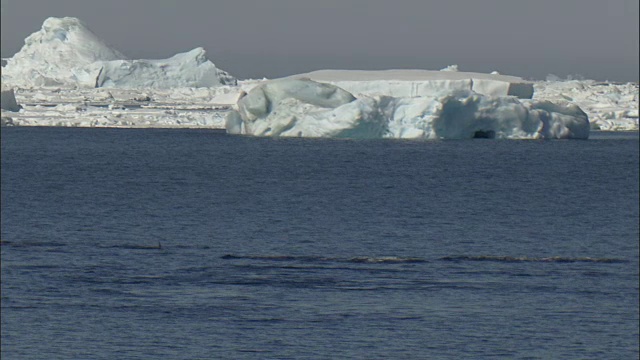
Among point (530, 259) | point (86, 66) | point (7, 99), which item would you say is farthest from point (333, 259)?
point (86, 66)

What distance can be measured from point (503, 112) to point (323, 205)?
21.1 meters

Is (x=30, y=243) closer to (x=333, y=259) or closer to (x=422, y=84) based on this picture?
(x=333, y=259)

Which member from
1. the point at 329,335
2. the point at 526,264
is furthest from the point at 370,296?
the point at 526,264

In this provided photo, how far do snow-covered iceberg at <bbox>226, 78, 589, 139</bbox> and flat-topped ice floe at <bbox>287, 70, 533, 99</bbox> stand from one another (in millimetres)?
1703

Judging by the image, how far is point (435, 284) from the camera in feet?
59.0

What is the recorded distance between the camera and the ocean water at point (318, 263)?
13.5 metres

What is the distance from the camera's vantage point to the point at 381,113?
5219cm

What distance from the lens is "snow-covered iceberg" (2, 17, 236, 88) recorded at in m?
103

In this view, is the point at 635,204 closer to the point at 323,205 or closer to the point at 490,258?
the point at 323,205

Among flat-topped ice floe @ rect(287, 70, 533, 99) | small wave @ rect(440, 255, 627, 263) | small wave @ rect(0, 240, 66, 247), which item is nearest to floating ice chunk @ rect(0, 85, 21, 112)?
flat-topped ice floe @ rect(287, 70, 533, 99)

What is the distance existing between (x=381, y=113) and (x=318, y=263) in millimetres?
32053

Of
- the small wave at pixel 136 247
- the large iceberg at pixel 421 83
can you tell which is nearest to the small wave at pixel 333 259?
the small wave at pixel 136 247

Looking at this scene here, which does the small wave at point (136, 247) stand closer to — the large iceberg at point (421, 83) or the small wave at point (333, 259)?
the small wave at point (333, 259)

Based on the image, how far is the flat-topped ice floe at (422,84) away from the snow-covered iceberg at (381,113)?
1.70 meters
